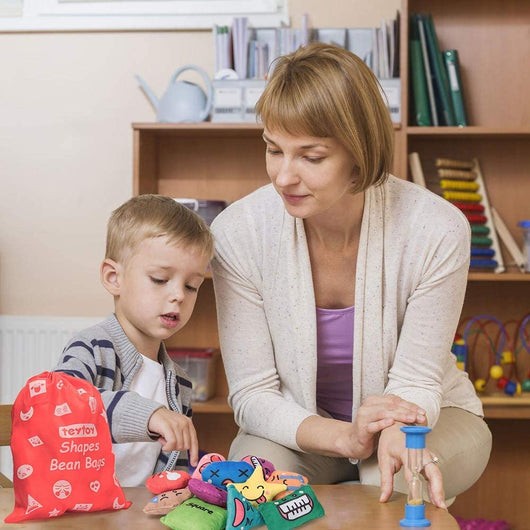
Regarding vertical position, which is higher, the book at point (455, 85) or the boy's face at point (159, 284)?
the book at point (455, 85)

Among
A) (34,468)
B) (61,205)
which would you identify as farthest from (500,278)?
(34,468)

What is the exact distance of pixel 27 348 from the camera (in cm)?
284

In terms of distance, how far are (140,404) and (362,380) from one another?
1.66 ft

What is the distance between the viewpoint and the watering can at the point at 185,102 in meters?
2.57

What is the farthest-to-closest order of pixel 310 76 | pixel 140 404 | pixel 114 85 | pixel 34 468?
pixel 114 85, pixel 310 76, pixel 140 404, pixel 34 468

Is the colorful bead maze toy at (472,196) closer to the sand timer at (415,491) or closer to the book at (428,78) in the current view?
the book at (428,78)

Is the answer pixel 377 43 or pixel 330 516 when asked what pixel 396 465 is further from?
pixel 377 43

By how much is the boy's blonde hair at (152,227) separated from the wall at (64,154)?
1.40 meters

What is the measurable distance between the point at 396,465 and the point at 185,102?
1.66 meters

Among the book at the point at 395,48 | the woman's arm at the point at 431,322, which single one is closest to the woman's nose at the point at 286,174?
the woman's arm at the point at 431,322

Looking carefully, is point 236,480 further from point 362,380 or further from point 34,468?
point 362,380

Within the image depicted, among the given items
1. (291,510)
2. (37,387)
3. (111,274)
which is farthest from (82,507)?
(111,274)

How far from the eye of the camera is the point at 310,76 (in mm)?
1382

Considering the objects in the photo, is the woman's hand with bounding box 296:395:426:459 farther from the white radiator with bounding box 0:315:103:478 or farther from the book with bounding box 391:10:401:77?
the white radiator with bounding box 0:315:103:478
